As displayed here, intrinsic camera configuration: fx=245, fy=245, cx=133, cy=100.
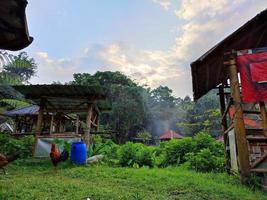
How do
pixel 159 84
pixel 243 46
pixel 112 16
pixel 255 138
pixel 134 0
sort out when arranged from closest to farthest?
pixel 255 138 → pixel 243 46 → pixel 134 0 → pixel 112 16 → pixel 159 84

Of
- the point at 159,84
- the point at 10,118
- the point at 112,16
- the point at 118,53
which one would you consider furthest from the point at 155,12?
the point at 159,84

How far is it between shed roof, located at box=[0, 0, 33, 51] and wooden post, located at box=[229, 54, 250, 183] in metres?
5.07

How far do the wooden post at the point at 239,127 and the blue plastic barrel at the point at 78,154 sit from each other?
5.77 metres

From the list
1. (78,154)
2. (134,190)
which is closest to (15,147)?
(78,154)

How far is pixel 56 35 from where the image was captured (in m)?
11.2

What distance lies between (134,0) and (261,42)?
5490 millimetres

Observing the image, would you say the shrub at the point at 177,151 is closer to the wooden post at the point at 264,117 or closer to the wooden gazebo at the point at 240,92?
the wooden gazebo at the point at 240,92

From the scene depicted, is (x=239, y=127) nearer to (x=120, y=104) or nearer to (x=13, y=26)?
(x=13, y=26)

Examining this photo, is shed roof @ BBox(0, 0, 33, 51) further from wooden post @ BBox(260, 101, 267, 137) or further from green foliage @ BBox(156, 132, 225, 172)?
green foliage @ BBox(156, 132, 225, 172)

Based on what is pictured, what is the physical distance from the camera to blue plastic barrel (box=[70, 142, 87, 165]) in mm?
9477

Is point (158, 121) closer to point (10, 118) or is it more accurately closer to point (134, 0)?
point (10, 118)

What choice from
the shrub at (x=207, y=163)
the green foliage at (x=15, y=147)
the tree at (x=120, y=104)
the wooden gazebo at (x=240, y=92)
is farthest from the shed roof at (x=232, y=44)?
the tree at (x=120, y=104)

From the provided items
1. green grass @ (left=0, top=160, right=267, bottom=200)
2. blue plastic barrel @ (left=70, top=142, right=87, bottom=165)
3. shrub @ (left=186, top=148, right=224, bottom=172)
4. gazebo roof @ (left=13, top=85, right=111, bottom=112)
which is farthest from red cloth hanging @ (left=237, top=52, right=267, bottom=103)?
blue plastic barrel @ (left=70, top=142, right=87, bottom=165)

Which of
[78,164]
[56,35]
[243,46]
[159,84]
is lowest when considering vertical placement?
[78,164]
